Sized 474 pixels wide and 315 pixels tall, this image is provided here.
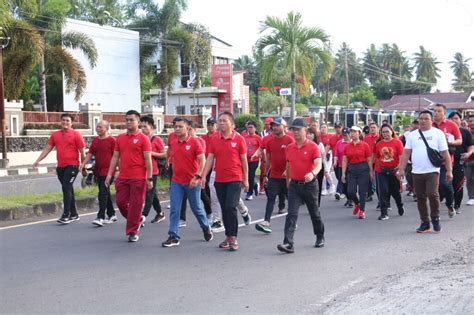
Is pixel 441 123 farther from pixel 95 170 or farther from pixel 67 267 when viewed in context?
pixel 67 267

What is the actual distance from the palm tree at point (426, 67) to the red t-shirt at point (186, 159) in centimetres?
9653

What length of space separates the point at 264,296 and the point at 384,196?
592 centimetres

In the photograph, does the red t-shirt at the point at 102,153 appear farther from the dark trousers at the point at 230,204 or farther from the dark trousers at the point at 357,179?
the dark trousers at the point at 357,179

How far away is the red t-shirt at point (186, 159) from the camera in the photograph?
29.6 ft

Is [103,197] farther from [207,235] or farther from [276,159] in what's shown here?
[276,159]

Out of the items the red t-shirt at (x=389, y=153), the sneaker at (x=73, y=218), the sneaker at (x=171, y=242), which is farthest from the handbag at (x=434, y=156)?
the sneaker at (x=73, y=218)

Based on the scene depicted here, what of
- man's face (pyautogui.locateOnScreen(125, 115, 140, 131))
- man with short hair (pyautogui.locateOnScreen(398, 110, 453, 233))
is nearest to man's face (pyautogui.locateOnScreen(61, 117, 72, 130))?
man's face (pyautogui.locateOnScreen(125, 115, 140, 131))

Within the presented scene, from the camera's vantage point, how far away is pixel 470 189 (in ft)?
Answer: 43.3

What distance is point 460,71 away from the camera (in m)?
108

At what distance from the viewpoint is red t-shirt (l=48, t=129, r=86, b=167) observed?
10992mm

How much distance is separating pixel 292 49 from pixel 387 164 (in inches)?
683

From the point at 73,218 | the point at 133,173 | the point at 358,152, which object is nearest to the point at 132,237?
the point at 133,173

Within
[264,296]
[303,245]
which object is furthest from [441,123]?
[264,296]

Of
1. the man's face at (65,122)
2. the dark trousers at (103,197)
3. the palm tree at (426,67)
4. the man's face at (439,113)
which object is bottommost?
the dark trousers at (103,197)
